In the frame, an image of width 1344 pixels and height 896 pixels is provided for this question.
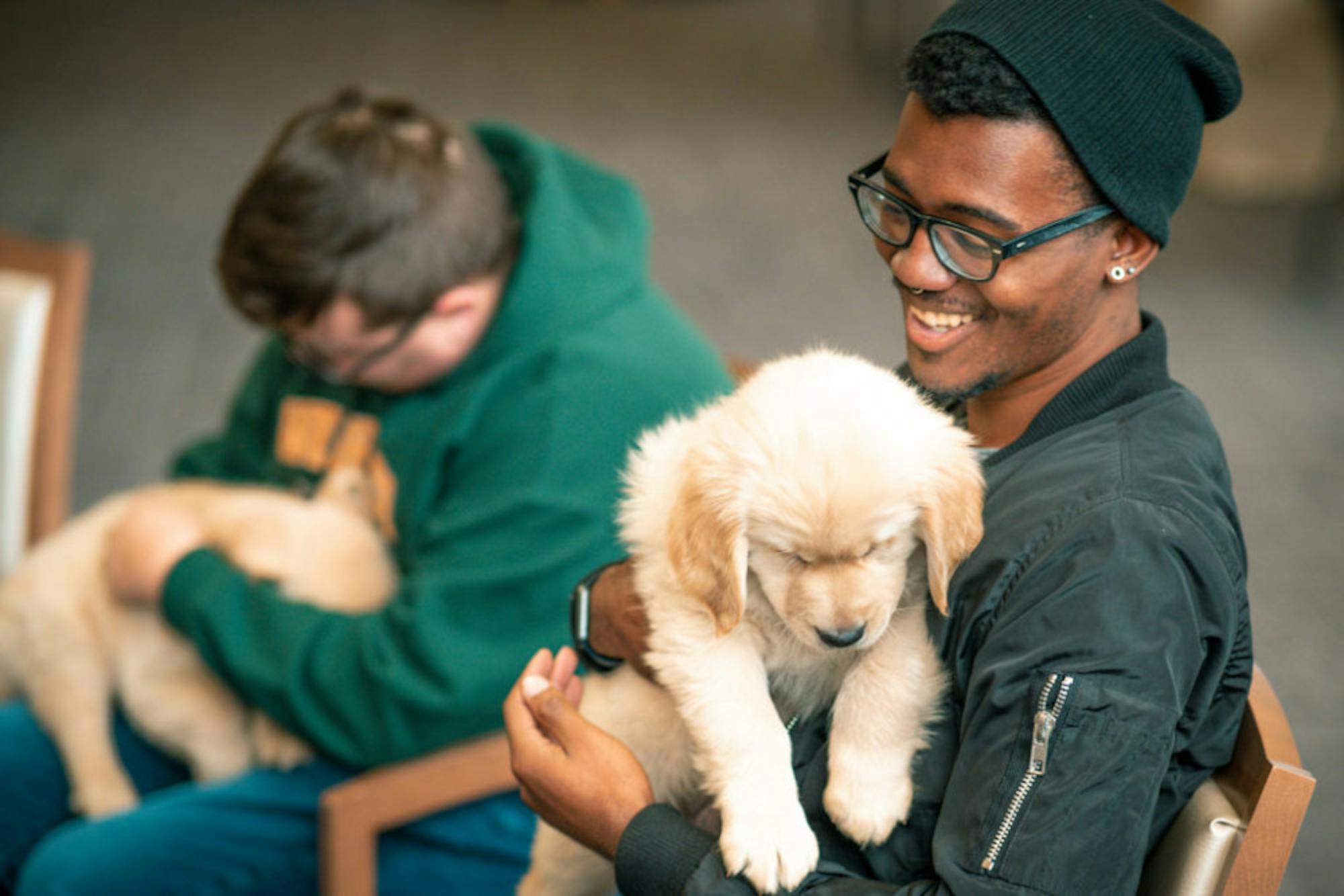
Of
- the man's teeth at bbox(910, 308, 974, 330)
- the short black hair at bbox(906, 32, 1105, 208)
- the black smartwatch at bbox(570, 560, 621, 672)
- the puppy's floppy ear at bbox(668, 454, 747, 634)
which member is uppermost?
the short black hair at bbox(906, 32, 1105, 208)

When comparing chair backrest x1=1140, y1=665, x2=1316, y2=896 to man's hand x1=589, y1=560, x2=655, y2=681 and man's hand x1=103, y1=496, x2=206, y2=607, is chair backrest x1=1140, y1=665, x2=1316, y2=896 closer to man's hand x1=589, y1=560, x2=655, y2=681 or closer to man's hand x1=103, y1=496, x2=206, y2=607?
man's hand x1=589, y1=560, x2=655, y2=681

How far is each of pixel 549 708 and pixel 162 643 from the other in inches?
44.5

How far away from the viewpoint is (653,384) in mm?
2074

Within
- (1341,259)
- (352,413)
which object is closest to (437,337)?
(352,413)

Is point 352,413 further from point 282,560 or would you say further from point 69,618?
point 69,618

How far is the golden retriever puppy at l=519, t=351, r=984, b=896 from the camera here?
1149 mm

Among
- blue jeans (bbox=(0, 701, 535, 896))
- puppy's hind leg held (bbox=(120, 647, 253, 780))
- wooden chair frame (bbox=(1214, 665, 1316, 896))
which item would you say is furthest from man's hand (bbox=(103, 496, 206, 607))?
wooden chair frame (bbox=(1214, 665, 1316, 896))

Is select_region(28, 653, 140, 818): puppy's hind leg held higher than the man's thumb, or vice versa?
the man's thumb

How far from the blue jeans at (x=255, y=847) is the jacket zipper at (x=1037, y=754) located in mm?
1125

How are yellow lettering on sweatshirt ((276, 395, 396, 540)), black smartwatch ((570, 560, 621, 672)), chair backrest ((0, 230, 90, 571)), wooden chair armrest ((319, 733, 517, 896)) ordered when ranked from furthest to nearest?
1. chair backrest ((0, 230, 90, 571))
2. yellow lettering on sweatshirt ((276, 395, 396, 540))
3. wooden chair armrest ((319, 733, 517, 896))
4. black smartwatch ((570, 560, 621, 672))

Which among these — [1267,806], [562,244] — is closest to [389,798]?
[562,244]

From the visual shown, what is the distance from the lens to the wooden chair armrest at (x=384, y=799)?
5.87 feet

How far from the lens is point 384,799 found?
1805 millimetres

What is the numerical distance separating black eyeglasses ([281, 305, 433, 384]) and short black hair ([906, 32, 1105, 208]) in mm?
Answer: 1196
